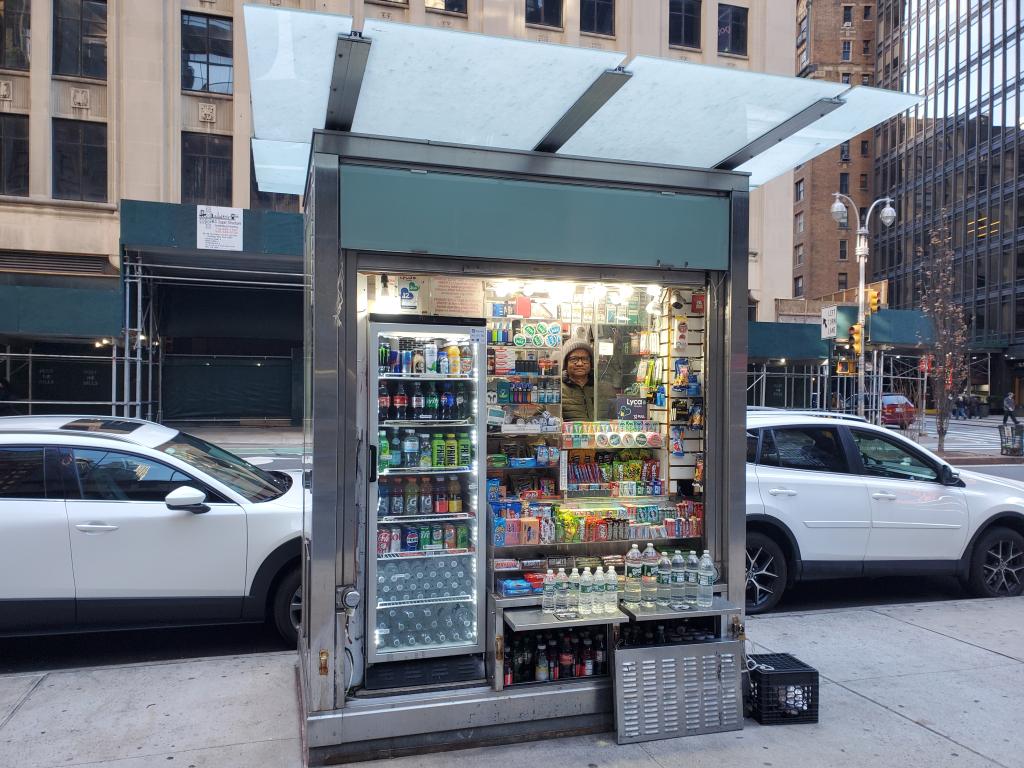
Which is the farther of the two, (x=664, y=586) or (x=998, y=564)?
(x=998, y=564)

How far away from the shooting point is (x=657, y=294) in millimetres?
5328

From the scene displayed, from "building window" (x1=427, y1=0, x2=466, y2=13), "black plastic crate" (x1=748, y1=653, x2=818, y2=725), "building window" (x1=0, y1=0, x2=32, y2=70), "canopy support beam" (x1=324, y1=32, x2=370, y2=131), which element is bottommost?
"black plastic crate" (x1=748, y1=653, x2=818, y2=725)

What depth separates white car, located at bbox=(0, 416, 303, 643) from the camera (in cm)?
495

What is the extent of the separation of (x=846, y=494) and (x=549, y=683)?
3.83 metres

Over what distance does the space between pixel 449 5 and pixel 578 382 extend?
2343cm

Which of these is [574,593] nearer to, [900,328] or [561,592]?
[561,592]

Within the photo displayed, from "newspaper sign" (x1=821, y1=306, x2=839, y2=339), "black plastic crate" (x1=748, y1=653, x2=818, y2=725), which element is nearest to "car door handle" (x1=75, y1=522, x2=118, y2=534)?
"black plastic crate" (x1=748, y1=653, x2=818, y2=725)

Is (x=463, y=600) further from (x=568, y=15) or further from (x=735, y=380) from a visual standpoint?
(x=568, y=15)

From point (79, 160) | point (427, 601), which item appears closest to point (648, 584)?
point (427, 601)

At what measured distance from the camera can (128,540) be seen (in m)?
5.03

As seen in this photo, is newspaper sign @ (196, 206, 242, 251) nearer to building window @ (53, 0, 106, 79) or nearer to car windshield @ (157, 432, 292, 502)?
building window @ (53, 0, 106, 79)

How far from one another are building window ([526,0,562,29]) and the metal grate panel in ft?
84.8

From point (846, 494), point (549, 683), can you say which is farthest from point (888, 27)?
point (549, 683)

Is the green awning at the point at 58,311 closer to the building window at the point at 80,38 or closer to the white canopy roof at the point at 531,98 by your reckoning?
the building window at the point at 80,38
